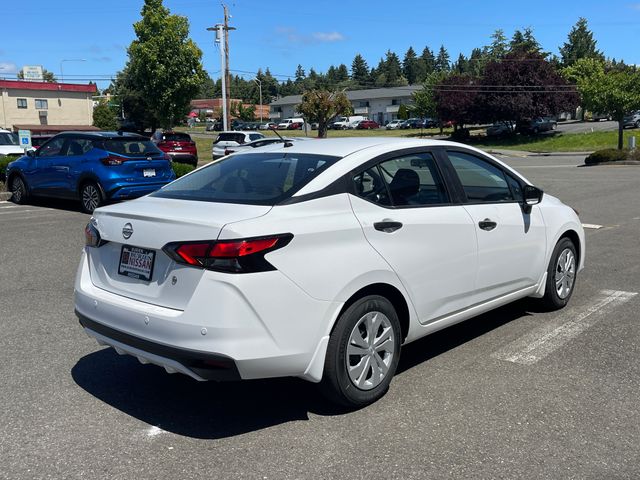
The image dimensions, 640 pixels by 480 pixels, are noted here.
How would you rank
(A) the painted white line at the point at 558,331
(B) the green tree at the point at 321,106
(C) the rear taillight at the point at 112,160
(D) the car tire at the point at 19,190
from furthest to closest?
(B) the green tree at the point at 321,106 < (D) the car tire at the point at 19,190 < (C) the rear taillight at the point at 112,160 < (A) the painted white line at the point at 558,331

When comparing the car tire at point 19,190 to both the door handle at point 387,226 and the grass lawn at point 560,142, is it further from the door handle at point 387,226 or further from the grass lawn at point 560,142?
the grass lawn at point 560,142

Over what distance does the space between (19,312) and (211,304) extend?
358 centimetres

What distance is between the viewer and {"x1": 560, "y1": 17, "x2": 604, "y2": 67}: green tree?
108 metres

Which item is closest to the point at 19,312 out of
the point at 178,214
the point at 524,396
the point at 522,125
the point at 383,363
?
the point at 178,214

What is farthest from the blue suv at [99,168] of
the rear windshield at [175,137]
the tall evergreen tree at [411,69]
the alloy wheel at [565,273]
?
the tall evergreen tree at [411,69]

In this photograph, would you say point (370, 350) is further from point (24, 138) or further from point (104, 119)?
point (104, 119)

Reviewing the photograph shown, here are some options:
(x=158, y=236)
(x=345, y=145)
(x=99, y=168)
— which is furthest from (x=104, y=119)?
(x=158, y=236)

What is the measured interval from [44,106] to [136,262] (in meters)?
67.6

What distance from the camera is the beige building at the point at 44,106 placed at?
62031mm

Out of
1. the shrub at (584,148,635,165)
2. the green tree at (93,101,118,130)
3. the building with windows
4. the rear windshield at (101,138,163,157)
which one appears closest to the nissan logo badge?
the rear windshield at (101,138,163,157)

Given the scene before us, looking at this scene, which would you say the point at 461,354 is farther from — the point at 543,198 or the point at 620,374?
the point at 543,198

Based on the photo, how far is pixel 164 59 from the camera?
35.3 meters

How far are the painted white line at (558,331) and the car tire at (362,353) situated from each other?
1249 millimetres

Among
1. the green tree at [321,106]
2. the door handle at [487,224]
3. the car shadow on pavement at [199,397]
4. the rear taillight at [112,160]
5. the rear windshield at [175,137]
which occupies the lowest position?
the car shadow on pavement at [199,397]
